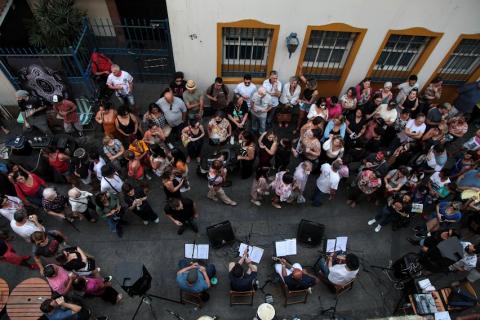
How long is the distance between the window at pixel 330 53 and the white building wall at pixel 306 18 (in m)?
0.17

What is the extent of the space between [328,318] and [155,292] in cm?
372

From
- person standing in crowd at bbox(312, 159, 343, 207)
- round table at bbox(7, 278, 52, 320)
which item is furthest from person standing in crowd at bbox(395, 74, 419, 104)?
round table at bbox(7, 278, 52, 320)

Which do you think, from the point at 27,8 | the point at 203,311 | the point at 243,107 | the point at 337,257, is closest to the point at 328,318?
the point at 337,257

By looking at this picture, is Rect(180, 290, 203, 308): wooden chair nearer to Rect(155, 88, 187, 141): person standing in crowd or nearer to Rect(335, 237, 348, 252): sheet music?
Rect(335, 237, 348, 252): sheet music

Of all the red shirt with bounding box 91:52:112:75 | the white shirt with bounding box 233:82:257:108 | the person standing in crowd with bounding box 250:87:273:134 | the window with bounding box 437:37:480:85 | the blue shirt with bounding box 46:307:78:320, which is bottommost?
the blue shirt with bounding box 46:307:78:320

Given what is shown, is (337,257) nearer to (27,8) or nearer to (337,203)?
(337,203)

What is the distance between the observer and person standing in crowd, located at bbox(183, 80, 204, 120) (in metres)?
8.75

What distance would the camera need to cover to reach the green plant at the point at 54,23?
9211 mm

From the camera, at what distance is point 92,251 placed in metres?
7.61

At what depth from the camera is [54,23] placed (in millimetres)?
9203

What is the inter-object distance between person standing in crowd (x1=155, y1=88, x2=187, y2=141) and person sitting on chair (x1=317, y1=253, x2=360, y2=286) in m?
5.10

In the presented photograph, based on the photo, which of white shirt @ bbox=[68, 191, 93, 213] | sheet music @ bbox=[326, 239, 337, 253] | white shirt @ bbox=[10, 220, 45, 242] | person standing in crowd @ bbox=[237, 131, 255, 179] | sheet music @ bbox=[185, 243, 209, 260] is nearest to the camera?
white shirt @ bbox=[10, 220, 45, 242]

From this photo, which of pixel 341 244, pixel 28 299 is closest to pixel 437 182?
pixel 341 244

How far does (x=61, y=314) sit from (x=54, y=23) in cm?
773
